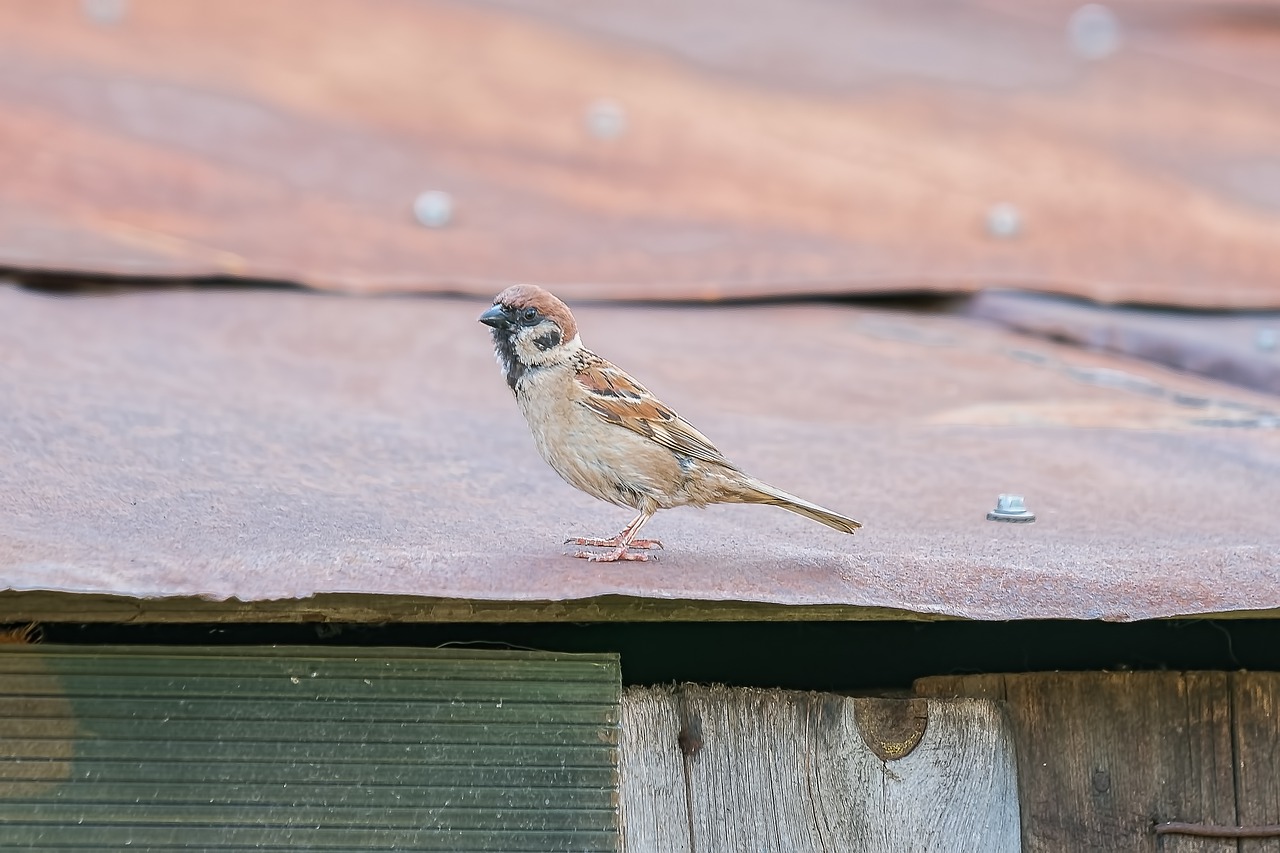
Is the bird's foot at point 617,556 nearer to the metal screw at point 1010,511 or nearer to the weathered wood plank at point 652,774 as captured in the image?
the weathered wood plank at point 652,774

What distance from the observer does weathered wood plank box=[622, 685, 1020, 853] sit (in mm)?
2486

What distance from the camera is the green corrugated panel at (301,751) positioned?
88.0 inches

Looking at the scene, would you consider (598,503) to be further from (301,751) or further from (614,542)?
(301,751)

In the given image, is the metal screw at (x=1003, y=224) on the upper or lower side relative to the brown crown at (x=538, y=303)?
upper

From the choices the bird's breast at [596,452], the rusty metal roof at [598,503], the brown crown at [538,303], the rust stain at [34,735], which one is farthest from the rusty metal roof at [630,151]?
the rust stain at [34,735]

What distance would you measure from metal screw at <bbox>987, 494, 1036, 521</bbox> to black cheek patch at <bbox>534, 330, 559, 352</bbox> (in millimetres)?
914

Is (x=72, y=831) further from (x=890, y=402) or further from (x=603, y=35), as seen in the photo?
(x=603, y=35)

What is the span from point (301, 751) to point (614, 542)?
2.04 feet

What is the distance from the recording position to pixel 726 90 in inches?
238

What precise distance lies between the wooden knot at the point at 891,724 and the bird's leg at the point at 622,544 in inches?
18.6

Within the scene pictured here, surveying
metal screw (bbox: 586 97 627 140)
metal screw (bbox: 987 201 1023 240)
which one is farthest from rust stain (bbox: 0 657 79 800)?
metal screw (bbox: 987 201 1023 240)

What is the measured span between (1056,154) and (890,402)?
245cm

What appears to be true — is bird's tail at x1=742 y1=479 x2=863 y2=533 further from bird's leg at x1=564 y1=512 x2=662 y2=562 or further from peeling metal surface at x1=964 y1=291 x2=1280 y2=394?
peeling metal surface at x1=964 y1=291 x2=1280 y2=394

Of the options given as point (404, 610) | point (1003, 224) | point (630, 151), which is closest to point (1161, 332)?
point (1003, 224)
